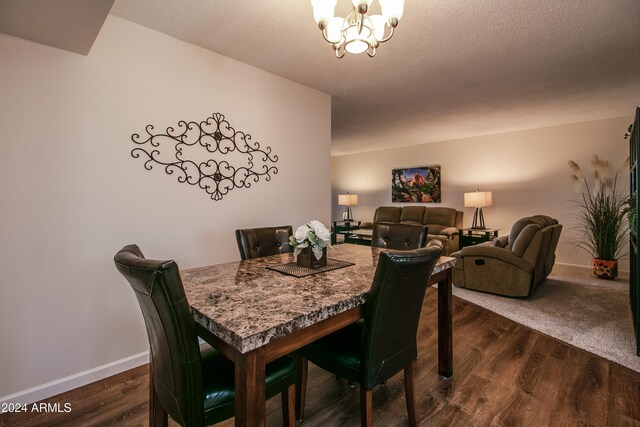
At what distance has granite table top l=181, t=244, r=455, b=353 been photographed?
0.93 meters

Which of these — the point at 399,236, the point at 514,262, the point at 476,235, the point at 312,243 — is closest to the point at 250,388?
the point at 312,243

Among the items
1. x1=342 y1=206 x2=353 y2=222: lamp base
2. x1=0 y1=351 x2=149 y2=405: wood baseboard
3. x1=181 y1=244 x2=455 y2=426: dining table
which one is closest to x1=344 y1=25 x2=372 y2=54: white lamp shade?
x1=181 y1=244 x2=455 y2=426: dining table

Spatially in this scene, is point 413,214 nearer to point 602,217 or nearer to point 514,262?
point 602,217

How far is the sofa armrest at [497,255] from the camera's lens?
3.36 m

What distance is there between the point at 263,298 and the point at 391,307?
53 centimetres

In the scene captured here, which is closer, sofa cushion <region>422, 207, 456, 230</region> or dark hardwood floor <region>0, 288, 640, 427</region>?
dark hardwood floor <region>0, 288, 640, 427</region>

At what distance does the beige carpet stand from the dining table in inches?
61.0

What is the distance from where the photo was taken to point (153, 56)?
2166 millimetres

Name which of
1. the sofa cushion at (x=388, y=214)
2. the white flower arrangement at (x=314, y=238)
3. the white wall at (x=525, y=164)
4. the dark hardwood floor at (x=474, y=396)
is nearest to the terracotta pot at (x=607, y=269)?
the white wall at (x=525, y=164)

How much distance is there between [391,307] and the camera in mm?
1248

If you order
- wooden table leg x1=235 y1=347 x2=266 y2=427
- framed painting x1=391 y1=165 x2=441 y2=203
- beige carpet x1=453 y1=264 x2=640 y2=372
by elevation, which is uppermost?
framed painting x1=391 y1=165 x2=441 y2=203

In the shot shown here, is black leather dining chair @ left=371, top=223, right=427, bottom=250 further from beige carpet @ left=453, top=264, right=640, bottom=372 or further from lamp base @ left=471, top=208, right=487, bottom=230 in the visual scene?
lamp base @ left=471, top=208, right=487, bottom=230

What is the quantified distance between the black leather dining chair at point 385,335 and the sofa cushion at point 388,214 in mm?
5334

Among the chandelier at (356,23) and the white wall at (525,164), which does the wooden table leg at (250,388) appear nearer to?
the chandelier at (356,23)
